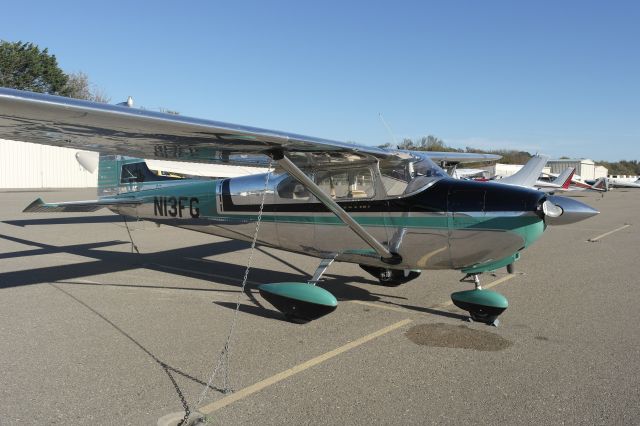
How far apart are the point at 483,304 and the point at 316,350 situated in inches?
75.1

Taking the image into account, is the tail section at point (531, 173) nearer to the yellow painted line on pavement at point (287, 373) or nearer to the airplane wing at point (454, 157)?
the airplane wing at point (454, 157)

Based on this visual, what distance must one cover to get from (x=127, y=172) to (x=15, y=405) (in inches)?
242

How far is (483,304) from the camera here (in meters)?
5.10

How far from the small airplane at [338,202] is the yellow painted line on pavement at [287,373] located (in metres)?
0.55

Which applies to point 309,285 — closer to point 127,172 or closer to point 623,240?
point 127,172

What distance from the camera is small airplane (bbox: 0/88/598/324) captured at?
4.62 meters

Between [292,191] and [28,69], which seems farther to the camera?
[28,69]

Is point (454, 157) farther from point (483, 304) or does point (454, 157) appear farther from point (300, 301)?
point (300, 301)

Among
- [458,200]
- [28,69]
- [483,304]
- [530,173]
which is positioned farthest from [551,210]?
[28,69]

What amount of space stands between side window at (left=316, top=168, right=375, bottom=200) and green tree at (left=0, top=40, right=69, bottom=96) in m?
45.6

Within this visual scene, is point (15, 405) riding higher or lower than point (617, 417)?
lower

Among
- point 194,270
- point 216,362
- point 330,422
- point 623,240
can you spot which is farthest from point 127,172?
point 623,240

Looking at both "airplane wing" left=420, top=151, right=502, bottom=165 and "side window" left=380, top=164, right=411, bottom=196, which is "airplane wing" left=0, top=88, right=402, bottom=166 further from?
"airplane wing" left=420, top=151, right=502, bottom=165

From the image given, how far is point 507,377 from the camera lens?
12.5 ft
